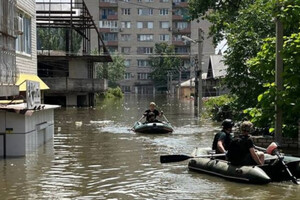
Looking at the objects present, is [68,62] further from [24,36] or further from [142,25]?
[142,25]

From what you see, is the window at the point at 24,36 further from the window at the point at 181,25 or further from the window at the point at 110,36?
the window at the point at 181,25

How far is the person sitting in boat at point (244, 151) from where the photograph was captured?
1073 cm

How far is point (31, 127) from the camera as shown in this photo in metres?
15.0

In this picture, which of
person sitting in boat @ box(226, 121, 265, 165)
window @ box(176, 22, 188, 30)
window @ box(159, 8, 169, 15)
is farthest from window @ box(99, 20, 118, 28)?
person sitting in boat @ box(226, 121, 265, 165)

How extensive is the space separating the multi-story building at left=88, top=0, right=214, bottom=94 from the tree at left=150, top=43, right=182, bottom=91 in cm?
357

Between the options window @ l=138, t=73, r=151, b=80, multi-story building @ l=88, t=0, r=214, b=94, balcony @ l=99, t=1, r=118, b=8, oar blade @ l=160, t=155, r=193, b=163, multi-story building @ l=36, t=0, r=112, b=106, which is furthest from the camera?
window @ l=138, t=73, r=151, b=80

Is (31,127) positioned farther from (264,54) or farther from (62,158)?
(264,54)

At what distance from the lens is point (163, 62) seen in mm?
95562

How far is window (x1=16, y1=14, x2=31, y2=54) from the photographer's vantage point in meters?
21.8

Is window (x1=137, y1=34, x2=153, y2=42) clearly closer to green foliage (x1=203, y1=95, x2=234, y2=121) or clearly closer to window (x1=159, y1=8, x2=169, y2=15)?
window (x1=159, y1=8, x2=169, y2=15)

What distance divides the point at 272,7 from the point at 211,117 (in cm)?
1786

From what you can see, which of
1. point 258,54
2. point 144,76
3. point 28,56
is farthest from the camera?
point 144,76

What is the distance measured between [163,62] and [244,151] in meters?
85.0

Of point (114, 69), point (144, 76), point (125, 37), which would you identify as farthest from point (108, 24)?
→ point (114, 69)
